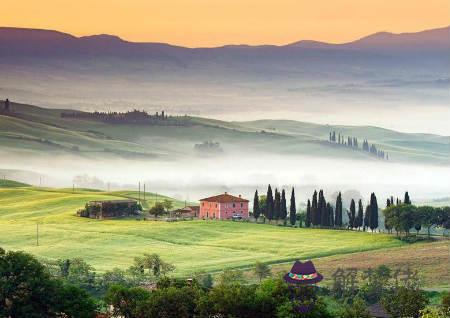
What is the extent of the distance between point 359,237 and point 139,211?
46075mm

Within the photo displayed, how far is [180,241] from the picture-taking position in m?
142

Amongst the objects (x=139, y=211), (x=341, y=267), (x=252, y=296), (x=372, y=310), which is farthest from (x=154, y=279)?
(x=139, y=211)

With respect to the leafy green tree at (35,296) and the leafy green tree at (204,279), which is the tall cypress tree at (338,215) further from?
the leafy green tree at (35,296)

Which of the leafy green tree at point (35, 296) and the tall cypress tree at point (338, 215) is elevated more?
the tall cypress tree at point (338, 215)

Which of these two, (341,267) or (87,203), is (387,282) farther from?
(87,203)

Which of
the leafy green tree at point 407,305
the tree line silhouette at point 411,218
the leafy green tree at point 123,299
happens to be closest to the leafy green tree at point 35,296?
the leafy green tree at point 123,299

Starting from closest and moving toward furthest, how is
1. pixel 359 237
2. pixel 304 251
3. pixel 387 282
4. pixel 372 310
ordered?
pixel 372 310 < pixel 387 282 < pixel 304 251 < pixel 359 237

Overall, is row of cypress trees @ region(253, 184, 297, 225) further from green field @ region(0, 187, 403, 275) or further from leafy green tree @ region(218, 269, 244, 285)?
leafy green tree @ region(218, 269, 244, 285)

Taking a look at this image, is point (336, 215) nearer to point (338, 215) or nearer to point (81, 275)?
point (338, 215)

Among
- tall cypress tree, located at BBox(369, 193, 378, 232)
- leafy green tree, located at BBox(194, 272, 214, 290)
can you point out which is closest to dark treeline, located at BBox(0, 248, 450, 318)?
leafy green tree, located at BBox(194, 272, 214, 290)

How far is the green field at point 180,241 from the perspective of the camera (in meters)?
127

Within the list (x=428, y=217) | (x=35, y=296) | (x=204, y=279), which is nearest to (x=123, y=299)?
(x=35, y=296)

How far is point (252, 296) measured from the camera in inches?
2960

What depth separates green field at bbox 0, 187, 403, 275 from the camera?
416 ft
